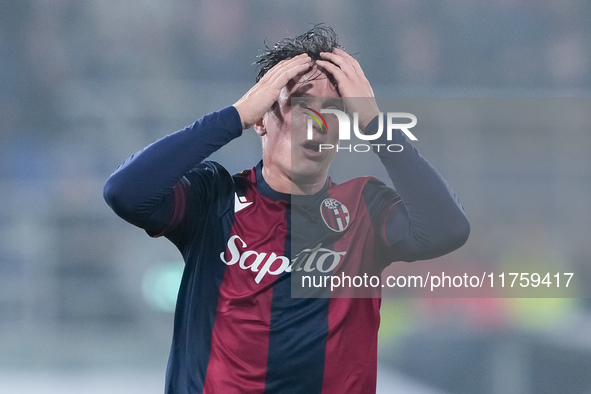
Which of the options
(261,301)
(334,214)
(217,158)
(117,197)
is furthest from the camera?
(217,158)

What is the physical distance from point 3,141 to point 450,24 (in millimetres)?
3727

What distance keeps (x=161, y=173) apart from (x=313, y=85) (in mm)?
390

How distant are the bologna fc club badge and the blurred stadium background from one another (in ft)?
7.48

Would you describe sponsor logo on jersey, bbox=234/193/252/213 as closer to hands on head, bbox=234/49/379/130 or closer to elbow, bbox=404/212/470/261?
hands on head, bbox=234/49/379/130

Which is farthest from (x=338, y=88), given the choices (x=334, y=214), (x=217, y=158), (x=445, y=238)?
(x=217, y=158)

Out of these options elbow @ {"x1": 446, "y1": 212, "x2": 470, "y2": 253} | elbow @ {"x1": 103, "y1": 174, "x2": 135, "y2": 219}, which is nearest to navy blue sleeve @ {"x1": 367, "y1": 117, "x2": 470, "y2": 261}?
elbow @ {"x1": 446, "y1": 212, "x2": 470, "y2": 253}

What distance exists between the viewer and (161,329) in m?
4.47

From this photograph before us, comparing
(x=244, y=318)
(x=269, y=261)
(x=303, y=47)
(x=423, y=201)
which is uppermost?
(x=303, y=47)

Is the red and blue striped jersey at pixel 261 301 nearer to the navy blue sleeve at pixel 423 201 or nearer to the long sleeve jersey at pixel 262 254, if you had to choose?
the long sleeve jersey at pixel 262 254

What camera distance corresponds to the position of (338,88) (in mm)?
1357

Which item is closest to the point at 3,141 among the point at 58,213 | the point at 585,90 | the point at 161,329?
the point at 58,213

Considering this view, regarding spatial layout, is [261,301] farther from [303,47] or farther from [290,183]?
[303,47]

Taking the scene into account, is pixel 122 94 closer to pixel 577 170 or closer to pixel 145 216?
pixel 577 170

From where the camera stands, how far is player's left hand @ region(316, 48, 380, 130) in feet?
4.35
